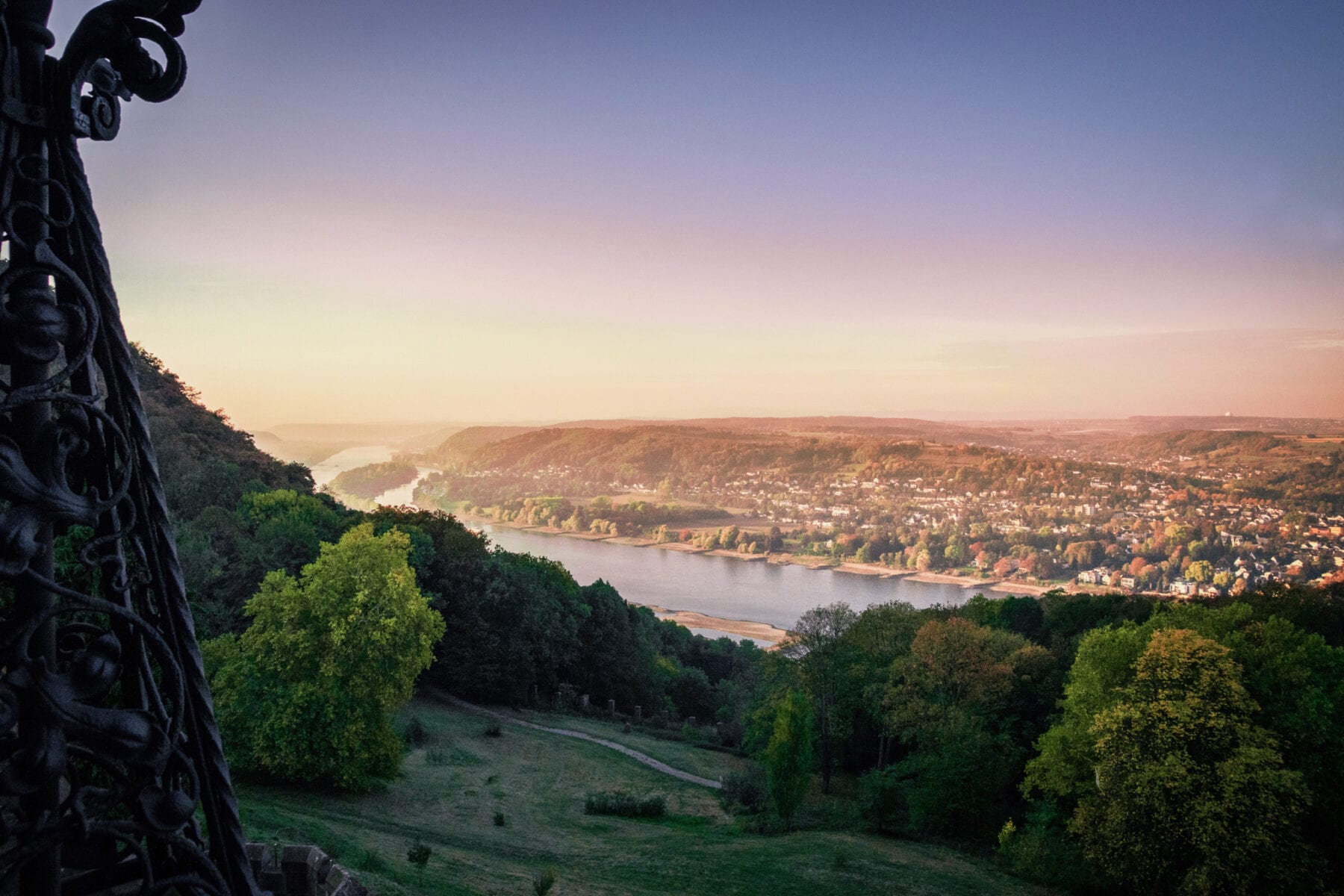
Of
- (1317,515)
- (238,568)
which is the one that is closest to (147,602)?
(238,568)

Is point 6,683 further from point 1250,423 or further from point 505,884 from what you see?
point 1250,423

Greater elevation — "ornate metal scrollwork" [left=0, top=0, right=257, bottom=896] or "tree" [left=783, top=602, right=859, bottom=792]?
"ornate metal scrollwork" [left=0, top=0, right=257, bottom=896]

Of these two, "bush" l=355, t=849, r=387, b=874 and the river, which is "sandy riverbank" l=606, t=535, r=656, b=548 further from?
"bush" l=355, t=849, r=387, b=874

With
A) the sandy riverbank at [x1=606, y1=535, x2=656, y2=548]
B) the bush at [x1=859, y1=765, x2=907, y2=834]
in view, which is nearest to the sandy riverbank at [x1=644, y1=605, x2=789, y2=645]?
the sandy riverbank at [x1=606, y1=535, x2=656, y2=548]

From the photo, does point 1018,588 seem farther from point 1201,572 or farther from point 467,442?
point 467,442

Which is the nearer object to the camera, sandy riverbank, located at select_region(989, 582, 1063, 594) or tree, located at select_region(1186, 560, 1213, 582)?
tree, located at select_region(1186, 560, 1213, 582)

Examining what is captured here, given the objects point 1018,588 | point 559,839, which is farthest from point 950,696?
point 1018,588
